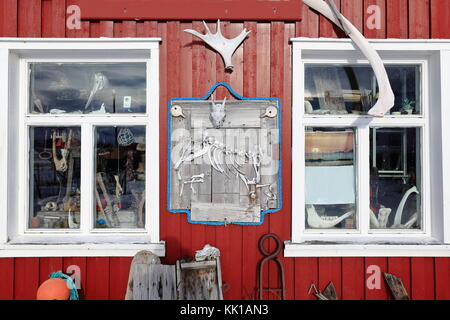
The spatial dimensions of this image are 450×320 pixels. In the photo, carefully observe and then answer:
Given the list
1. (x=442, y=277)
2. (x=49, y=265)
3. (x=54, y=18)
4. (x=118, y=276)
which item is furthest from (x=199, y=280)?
(x=54, y=18)

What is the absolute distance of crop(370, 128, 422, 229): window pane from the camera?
3.29 metres

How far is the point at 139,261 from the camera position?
2879 millimetres

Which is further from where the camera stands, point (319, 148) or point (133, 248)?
point (319, 148)

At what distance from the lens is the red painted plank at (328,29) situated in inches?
124

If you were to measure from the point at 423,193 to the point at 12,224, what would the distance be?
4.06 m

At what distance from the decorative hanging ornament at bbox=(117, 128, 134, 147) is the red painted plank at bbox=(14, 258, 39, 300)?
4.48 ft

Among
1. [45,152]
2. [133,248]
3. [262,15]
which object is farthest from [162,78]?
[133,248]

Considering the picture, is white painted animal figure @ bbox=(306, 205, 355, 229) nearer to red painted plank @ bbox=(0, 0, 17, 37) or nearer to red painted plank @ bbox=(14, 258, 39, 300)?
red painted plank @ bbox=(14, 258, 39, 300)

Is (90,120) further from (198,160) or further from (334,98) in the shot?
(334,98)

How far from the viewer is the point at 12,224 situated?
3.20m

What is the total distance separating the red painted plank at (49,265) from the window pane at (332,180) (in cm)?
244

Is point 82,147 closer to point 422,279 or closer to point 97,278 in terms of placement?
point 97,278

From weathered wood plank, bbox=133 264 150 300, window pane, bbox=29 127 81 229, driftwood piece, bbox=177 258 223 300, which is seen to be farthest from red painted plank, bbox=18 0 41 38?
driftwood piece, bbox=177 258 223 300

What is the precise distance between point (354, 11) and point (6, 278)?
420 cm
